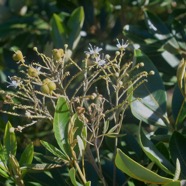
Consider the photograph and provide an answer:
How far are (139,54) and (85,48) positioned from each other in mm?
547

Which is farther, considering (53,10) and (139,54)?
(53,10)

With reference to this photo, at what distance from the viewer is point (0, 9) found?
1879 mm

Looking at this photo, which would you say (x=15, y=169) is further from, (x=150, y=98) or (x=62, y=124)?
(x=150, y=98)

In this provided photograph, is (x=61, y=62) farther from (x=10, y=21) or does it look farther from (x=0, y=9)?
(x=0, y=9)

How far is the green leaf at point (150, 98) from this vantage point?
3.77ft

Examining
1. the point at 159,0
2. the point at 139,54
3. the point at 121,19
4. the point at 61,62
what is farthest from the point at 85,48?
the point at 61,62

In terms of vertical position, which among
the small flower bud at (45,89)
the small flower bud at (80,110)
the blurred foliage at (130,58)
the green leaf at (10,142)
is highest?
the small flower bud at (45,89)

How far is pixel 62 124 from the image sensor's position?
38.7 inches

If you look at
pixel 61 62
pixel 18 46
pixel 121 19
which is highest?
pixel 61 62

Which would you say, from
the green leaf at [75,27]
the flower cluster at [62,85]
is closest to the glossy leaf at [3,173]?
the flower cluster at [62,85]

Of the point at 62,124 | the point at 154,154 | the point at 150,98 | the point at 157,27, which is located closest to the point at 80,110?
the point at 62,124

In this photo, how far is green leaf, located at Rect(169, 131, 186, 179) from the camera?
3.45 ft

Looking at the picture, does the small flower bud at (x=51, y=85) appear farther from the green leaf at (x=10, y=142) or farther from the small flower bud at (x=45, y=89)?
the green leaf at (x=10, y=142)

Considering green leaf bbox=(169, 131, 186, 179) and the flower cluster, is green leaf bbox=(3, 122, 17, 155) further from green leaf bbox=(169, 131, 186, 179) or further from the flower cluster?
green leaf bbox=(169, 131, 186, 179)
